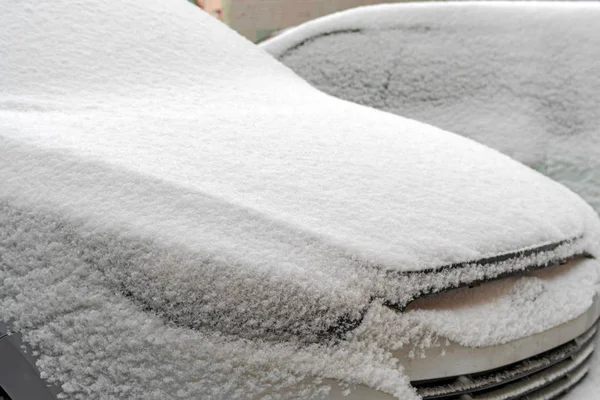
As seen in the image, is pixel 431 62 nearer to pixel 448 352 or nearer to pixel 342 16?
pixel 342 16

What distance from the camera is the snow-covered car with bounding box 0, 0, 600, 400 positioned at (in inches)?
45.0

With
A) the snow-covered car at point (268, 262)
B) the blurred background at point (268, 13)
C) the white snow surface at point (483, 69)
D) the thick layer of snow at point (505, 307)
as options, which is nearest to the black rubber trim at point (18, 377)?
the snow-covered car at point (268, 262)

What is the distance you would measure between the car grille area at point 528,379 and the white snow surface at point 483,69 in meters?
1.23

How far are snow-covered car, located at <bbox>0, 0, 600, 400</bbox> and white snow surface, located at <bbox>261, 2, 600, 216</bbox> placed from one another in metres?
1.12

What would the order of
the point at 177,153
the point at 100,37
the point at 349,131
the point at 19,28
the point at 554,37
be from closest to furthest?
the point at 177,153
the point at 349,131
the point at 19,28
the point at 100,37
the point at 554,37

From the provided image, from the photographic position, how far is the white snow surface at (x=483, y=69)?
2850 millimetres

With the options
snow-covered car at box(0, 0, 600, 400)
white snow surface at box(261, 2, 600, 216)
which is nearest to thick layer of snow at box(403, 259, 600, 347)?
snow-covered car at box(0, 0, 600, 400)

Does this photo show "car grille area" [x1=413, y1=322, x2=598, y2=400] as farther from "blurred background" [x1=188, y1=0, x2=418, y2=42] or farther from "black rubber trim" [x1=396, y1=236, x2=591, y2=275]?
"blurred background" [x1=188, y1=0, x2=418, y2=42]

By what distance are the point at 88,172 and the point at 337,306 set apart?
2.06 ft

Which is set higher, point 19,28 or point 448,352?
point 19,28

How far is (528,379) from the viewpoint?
4.78ft

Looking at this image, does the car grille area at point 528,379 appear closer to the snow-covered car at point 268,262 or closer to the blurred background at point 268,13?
the snow-covered car at point 268,262

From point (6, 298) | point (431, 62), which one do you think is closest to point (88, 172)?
point (6, 298)

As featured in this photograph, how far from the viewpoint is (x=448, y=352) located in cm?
126
